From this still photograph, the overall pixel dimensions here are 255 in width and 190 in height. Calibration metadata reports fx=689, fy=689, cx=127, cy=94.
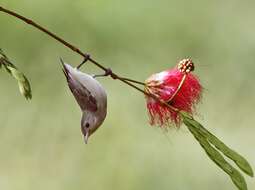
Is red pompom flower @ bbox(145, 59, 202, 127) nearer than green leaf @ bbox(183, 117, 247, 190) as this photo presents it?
No

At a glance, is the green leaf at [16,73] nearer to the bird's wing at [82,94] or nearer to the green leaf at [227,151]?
the bird's wing at [82,94]

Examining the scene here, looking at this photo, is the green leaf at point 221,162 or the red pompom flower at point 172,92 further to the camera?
the red pompom flower at point 172,92

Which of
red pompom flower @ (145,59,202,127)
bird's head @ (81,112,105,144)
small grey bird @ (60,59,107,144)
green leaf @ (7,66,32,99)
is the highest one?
red pompom flower @ (145,59,202,127)

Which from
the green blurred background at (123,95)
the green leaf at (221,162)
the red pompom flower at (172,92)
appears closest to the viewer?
the green leaf at (221,162)

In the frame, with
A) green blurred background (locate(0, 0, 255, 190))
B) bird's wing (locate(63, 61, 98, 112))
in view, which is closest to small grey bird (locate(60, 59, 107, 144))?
bird's wing (locate(63, 61, 98, 112))

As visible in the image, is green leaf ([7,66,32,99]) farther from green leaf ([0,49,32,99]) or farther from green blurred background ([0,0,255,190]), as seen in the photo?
green blurred background ([0,0,255,190])

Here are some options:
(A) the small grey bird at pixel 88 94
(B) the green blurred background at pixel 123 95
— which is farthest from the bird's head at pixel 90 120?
(B) the green blurred background at pixel 123 95

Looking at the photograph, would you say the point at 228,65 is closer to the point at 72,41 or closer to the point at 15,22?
the point at 72,41
